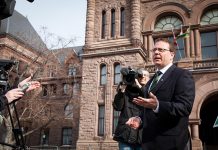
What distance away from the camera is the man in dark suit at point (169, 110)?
3.33 m

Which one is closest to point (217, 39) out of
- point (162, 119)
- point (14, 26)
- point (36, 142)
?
point (162, 119)

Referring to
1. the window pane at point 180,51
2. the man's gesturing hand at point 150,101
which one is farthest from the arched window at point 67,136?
the man's gesturing hand at point 150,101

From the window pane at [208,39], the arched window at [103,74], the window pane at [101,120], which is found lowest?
the window pane at [101,120]

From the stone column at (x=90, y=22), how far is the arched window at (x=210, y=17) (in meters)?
8.17

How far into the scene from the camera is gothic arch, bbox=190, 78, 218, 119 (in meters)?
18.2

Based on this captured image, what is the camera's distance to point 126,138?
535 centimetres

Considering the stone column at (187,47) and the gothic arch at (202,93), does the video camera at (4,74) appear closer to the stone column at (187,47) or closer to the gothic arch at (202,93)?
the gothic arch at (202,93)

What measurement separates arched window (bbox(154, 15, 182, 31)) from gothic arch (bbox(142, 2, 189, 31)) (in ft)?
1.32

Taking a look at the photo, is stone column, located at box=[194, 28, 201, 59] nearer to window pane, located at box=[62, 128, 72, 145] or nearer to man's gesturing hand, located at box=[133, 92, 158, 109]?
man's gesturing hand, located at box=[133, 92, 158, 109]

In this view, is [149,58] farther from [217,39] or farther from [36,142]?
[36,142]

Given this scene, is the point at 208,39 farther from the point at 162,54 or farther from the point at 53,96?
the point at 162,54

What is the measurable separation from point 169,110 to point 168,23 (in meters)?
20.3

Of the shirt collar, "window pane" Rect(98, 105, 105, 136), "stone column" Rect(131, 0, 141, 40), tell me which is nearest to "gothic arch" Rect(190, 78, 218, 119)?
"stone column" Rect(131, 0, 141, 40)

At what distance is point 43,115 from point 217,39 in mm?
15746
